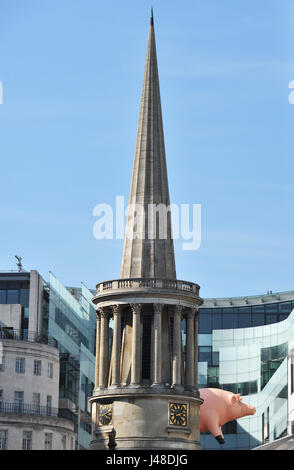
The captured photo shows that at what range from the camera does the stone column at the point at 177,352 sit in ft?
337

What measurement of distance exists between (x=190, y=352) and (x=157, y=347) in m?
4.16

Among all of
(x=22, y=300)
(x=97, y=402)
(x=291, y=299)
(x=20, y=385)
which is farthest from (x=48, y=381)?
(x=291, y=299)

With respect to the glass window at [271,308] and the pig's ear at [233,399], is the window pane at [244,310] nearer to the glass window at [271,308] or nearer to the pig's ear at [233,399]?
the glass window at [271,308]

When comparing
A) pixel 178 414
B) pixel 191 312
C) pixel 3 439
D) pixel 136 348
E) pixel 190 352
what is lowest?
pixel 178 414

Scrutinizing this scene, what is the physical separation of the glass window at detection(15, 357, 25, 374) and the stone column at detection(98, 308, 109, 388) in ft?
109

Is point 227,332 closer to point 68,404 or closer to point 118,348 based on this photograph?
point 68,404

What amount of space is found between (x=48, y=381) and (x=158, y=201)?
3977 cm

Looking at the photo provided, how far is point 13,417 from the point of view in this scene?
437 feet

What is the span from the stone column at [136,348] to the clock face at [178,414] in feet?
11.8

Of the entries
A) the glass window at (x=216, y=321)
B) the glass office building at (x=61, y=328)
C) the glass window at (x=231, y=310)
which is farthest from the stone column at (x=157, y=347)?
the glass window at (x=231, y=310)

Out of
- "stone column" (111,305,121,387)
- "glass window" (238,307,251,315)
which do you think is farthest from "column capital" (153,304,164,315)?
"glass window" (238,307,251,315)

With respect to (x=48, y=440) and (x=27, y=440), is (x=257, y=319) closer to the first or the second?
(x=48, y=440)

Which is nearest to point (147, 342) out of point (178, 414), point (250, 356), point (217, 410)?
point (178, 414)

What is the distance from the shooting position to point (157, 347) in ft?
336
